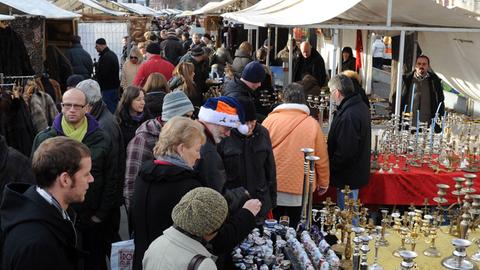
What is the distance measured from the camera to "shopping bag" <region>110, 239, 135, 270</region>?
138 inches

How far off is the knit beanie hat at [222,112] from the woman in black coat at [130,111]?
1.23m

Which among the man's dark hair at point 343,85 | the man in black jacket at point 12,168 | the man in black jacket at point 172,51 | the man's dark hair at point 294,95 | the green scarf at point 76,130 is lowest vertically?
the man in black jacket at point 12,168

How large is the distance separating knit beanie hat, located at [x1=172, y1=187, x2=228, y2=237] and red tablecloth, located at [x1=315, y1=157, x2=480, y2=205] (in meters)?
3.14

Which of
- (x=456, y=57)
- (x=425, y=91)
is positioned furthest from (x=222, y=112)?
(x=456, y=57)

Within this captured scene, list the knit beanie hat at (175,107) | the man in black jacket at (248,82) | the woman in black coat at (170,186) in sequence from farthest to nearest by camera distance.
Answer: the man in black jacket at (248,82), the knit beanie hat at (175,107), the woman in black coat at (170,186)

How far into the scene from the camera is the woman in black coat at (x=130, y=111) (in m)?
4.79

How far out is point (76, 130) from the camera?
3961 millimetres

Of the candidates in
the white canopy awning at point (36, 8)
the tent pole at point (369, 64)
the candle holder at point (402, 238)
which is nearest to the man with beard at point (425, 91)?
the candle holder at point (402, 238)

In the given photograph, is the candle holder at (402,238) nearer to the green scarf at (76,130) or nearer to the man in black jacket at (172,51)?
the green scarf at (76,130)

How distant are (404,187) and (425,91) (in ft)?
5.95

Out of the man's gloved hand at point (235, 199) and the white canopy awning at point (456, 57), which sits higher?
the white canopy awning at point (456, 57)

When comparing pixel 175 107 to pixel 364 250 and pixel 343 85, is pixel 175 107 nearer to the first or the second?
pixel 343 85

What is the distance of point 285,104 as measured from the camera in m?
4.76

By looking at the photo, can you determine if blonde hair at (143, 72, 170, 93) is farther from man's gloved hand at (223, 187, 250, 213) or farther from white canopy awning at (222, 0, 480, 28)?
man's gloved hand at (223, 187, 250, 213)
